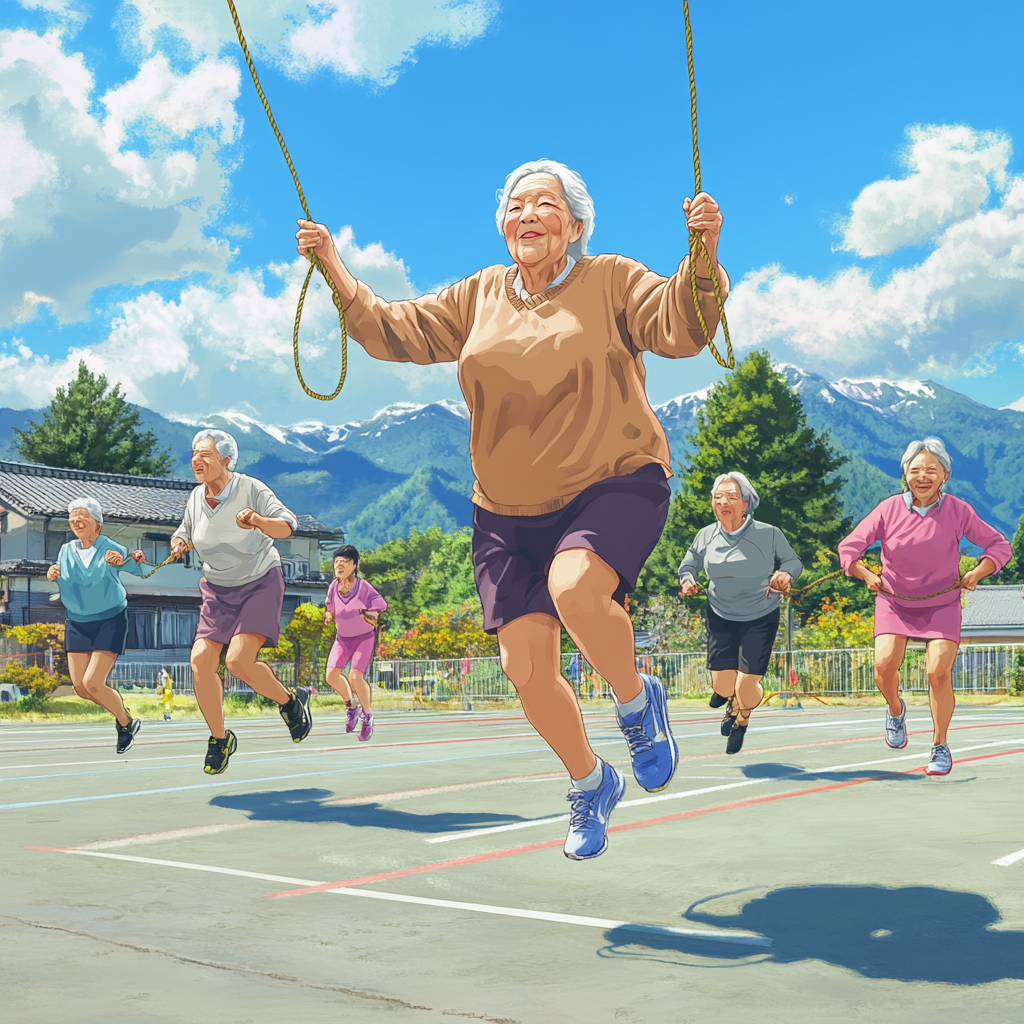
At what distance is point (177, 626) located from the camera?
Result: 49938 mm

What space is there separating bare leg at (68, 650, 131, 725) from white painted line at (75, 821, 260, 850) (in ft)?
12.3

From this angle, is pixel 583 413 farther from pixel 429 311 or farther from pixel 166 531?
pixel 166 531

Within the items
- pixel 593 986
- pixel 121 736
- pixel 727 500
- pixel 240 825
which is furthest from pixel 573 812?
pixel 121 736

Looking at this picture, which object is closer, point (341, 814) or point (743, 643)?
point (341, 814)

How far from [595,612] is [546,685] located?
45 cm

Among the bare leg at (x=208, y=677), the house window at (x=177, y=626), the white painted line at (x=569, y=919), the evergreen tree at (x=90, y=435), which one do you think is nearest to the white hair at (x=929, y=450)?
the white painted line at (x=569, y=919)

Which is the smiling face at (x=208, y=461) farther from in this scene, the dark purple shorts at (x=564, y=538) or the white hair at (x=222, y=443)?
the dark purple shorts at (x=564, y=538)

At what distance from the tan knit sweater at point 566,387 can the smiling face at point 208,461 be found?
3982 mm

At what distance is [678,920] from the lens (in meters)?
4.56

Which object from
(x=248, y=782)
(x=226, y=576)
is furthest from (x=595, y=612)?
(x=248, y=782)

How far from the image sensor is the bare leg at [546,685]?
471 cm

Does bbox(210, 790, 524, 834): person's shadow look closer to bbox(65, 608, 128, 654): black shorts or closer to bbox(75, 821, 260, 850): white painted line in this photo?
bbox(75, 821, 260, 850): white painted line

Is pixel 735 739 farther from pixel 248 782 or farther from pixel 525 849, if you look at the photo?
pixel 525 849

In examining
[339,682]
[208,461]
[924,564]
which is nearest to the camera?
[208,461]
